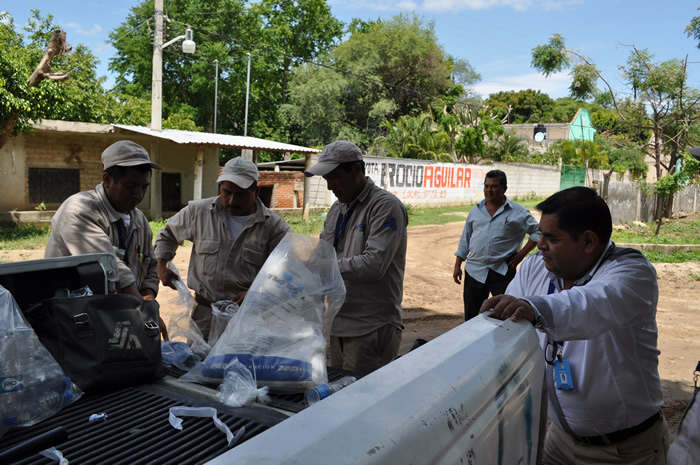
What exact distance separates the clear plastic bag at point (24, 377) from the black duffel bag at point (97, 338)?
8cm

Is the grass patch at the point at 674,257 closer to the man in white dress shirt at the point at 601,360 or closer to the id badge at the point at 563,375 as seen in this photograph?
the man in white dress shirt at the point at 601,360

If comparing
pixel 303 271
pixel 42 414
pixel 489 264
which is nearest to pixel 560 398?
pixel 303 271

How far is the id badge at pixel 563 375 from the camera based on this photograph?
7.11ft

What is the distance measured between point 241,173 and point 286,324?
183 centimetres

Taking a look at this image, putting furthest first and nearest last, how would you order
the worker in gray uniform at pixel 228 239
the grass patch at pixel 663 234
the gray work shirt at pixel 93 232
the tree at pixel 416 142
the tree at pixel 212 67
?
the tree at pixel 212 67 < the tree at pixel 416 142 < the grass patch at pixel 663 234 < the worker in gray uniform at pixel 228 239 < the gray work shirt at pixel 93 232

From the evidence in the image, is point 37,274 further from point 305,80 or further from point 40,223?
point 305,80

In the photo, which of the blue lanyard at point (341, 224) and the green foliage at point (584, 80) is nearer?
the blue lanyard at point (341, 224)

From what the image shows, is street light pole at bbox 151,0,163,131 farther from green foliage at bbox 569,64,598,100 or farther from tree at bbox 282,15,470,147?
tree at bbox 282,15,470,147

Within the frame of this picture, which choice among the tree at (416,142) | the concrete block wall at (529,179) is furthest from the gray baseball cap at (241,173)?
the concrete block wall at (529,179)

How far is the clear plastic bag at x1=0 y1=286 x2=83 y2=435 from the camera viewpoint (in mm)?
1368

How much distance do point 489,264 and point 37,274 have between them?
174 inches

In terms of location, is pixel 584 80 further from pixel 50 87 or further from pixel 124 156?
pixel 124 156

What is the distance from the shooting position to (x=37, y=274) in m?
1.88

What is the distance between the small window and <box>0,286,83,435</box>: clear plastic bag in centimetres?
1590
